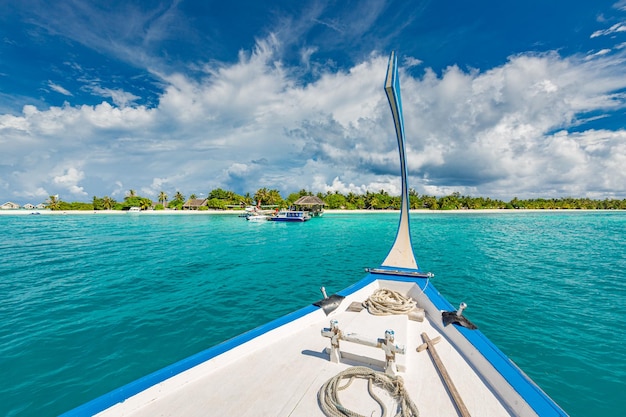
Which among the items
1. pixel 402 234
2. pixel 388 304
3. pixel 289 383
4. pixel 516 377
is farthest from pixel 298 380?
pixel 402 234

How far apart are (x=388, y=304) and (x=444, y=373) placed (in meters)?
2.53

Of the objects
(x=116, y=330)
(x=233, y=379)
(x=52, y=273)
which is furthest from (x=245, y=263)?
(x=233, y=379)

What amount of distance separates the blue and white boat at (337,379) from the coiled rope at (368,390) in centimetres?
1

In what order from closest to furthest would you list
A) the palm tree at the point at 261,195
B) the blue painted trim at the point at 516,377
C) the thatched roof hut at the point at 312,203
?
the blue painted trim at the point at 516,377
the thatched roof hut at the point at 312,203
the palm tree at the point at 261,195

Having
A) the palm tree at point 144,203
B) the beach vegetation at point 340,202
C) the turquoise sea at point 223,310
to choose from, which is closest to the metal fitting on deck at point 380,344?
the turquoise sea at point 223,310

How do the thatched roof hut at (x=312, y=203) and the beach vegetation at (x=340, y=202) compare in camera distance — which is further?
the beach vegetation at (x=340, y=202)

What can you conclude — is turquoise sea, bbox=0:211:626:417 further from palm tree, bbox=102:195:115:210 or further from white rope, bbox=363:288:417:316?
palm tree, bbox=102:195:115:210

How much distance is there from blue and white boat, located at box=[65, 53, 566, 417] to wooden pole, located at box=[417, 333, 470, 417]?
0.04ft

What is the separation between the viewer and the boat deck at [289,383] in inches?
120

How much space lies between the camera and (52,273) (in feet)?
50.3

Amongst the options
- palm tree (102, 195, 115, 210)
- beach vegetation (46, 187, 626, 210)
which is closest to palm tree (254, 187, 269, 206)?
beach vegetation (46, 187, 626, 210)

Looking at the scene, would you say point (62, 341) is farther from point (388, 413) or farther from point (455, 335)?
point (455, 335)

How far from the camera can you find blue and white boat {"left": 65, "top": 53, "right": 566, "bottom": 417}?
3021 mm

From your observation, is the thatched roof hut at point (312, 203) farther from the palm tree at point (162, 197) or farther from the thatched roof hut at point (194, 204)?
the palm tree at point (162, 197)
